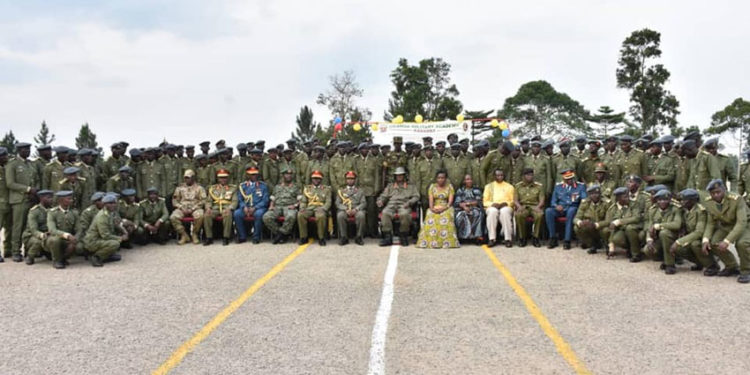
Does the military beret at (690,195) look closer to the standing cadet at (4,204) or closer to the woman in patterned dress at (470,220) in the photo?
the woman in patterned dress at (470,220)

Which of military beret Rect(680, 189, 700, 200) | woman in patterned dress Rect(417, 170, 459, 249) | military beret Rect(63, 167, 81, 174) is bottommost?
woman in patterned dress Rect(417, 170, 459, 249)

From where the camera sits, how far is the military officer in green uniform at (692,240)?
7.25 m

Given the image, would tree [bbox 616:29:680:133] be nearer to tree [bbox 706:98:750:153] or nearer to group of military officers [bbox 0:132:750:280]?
tree [bbox 706:98:750:153]

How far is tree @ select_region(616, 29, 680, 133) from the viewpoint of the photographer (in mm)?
37594

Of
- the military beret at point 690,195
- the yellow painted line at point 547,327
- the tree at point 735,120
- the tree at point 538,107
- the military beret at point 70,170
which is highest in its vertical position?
the tree at point 538,107

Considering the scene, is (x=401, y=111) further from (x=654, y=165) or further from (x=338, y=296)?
(x=338, y=296)

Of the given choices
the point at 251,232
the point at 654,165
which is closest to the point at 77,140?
the point at 251,232

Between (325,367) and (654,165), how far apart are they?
27.0 feet

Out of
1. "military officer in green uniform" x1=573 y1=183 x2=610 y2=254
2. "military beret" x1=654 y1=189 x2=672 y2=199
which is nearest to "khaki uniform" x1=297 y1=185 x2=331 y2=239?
"military officer in green uniform" x1=573 y1=183 x2=610 y2=254

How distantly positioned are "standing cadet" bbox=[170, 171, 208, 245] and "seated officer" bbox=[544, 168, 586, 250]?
6.26 metres

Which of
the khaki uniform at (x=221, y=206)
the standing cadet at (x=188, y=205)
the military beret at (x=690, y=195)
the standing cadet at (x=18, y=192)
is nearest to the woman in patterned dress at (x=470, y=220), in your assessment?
the military beret at (x=690, y=195)

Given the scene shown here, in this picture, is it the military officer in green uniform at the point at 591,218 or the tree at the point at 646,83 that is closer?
the military officer in green uniform at the point at 591,218

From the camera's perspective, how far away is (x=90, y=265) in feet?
27.3

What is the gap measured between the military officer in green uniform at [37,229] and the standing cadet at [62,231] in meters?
0.11
